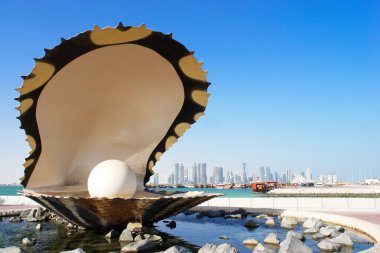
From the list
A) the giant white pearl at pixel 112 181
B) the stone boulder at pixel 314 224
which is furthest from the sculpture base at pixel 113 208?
the stone boulder at pixel 314 224

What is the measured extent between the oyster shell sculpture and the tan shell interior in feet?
0.16

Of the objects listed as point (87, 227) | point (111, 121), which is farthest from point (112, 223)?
point (111, 121)

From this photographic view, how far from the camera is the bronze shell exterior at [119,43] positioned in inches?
503

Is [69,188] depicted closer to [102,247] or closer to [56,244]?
[56,244]

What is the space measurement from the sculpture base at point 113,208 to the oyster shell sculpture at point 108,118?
36 millimetres

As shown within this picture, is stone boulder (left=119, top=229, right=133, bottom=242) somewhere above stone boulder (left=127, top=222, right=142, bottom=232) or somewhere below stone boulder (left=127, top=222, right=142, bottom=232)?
below

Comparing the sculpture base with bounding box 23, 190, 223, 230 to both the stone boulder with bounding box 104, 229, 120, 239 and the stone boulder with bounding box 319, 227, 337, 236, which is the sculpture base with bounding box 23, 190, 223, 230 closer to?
the stone boulder with bounding box 104, 229, 120, 239

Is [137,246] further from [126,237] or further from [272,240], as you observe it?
[272,240]

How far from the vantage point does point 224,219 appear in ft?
58.0

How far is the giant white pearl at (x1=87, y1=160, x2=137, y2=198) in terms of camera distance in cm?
1326

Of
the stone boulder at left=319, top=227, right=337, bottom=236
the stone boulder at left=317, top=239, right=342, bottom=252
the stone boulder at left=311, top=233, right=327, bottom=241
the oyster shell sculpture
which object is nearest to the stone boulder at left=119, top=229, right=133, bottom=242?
the oyster shell sculpture

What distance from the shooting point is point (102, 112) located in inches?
690

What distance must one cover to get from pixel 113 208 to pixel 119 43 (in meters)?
6.97

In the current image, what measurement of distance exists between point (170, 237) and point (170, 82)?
7.67 m
